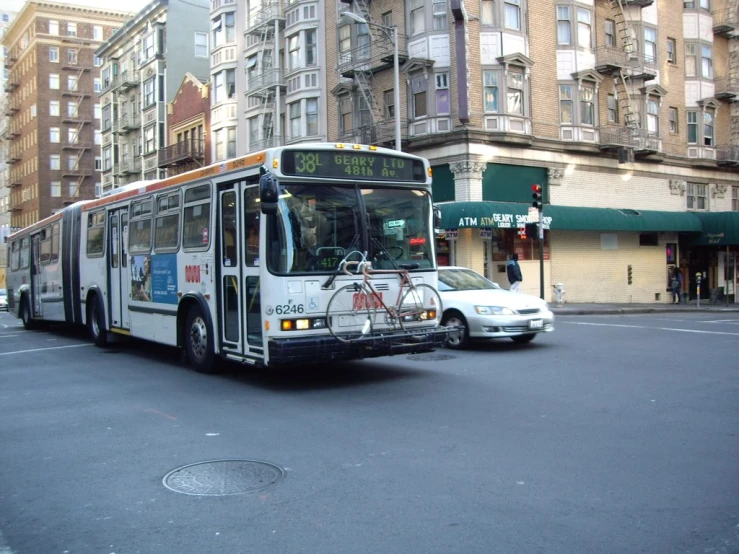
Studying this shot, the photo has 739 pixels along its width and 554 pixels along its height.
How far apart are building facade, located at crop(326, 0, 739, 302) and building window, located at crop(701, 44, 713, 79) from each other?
3.3 inches

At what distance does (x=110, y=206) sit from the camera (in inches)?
575

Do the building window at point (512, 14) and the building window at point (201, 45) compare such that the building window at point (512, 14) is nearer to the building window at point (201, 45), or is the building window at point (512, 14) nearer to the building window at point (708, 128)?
the building window at point (708, 128)

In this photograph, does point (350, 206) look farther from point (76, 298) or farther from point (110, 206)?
point (76, 298)

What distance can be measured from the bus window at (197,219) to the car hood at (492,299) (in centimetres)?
489

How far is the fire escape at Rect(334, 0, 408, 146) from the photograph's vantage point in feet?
99.2

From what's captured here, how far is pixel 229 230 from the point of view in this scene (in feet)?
33.6

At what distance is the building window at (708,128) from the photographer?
3731 centimetres

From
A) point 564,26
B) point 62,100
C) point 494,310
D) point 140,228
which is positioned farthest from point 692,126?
point 62,100

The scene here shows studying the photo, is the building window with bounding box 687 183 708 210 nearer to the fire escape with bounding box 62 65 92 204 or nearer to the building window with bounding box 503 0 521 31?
the building window with bounding box 503 0 521 31

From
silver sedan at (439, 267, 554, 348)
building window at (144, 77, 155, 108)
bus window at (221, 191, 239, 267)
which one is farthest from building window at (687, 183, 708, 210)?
building window at (144, 77, 155, 108)

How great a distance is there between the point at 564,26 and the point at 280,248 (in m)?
26.2

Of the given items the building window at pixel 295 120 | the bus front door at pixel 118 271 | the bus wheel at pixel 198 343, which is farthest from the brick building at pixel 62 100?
the bus wheel at pixel 198 343

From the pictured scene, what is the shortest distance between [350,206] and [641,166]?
28.4 metres

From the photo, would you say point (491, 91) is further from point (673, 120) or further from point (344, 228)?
point (344, 228)
